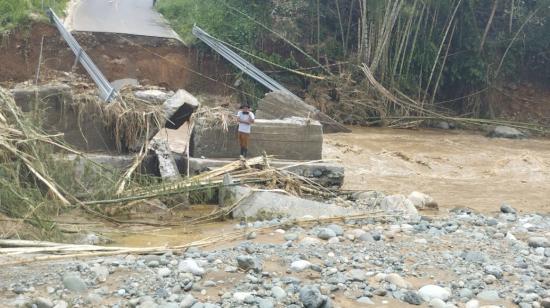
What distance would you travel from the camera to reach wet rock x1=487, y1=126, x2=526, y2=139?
17422 millimetres

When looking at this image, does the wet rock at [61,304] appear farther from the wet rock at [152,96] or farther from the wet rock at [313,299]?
the wet rock at [152,96]

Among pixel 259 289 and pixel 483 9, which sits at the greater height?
pixel 483 9

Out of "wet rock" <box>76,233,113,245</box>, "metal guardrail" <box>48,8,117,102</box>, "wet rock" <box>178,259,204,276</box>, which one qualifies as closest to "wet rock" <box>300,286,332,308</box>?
"wet rock" <box>178,259,204,276</box>

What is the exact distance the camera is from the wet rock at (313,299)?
4.45 metres

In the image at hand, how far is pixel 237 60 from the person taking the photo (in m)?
18.4

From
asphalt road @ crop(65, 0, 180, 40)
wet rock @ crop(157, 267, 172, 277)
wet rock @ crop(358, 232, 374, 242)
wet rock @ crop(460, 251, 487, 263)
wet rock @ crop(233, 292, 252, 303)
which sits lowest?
wet rock @ crop(358, 232, 374, 242)

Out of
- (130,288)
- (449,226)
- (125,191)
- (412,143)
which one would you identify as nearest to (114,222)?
(125,191)

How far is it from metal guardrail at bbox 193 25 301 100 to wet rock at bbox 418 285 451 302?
1276 centimetres

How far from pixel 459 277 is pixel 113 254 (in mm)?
2731

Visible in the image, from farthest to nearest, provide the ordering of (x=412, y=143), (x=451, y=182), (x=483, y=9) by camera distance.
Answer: (x=483, y=9)
(x=412, y=143)
(x=451, y=182)

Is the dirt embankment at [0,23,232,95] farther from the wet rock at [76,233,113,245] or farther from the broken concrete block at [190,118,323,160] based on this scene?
the wet rock at [76,233,113,245]

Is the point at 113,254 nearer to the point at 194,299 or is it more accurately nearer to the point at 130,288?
the point at 130,288

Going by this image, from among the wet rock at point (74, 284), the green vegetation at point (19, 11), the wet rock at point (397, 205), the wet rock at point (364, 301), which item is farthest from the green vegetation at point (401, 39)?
the wet rock at point (74, 284)

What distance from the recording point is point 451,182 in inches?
471
